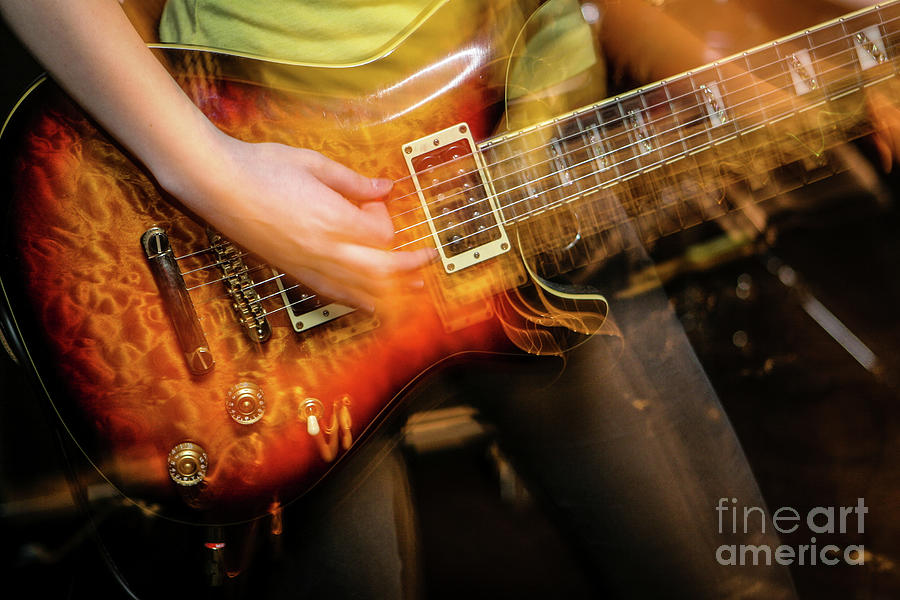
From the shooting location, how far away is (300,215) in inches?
23.9

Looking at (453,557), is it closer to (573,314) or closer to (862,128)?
(573,314)

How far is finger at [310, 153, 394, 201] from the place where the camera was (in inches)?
25.3

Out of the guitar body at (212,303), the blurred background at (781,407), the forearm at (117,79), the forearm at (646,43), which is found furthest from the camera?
the blurred background at (781,407)

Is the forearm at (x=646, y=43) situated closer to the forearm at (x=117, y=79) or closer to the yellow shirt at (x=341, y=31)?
the yellow shirt at (x=341, y=31)

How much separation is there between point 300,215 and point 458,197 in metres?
0.23

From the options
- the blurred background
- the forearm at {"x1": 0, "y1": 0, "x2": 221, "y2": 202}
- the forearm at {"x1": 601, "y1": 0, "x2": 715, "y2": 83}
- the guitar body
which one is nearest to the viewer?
the forearm at {"x1": 0, "y1": 0, "x2": 221, "y2": 202}

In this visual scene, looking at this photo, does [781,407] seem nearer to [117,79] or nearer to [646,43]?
[646,43]

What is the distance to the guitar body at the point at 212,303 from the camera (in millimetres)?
641

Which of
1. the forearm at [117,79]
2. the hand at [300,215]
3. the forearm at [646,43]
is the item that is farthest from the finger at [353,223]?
the forearm at [646,43]

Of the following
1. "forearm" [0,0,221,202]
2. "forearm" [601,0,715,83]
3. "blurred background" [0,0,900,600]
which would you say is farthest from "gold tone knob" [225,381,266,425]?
"forearm" [601,0,715,83]

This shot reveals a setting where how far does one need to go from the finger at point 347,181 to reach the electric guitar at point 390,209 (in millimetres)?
35

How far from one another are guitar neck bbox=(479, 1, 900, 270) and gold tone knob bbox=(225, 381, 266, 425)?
0.41 meters

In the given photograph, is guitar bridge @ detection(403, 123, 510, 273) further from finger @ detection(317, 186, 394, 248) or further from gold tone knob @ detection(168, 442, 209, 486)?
gold tone knob @ detection(168, 442, 209, 486)

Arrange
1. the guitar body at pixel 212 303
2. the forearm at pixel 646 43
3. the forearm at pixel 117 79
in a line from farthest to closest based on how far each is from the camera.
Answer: the forearm at pixel 646 43 < the guitar body at pixel 212 303 < the forearm at pixel 117 79
